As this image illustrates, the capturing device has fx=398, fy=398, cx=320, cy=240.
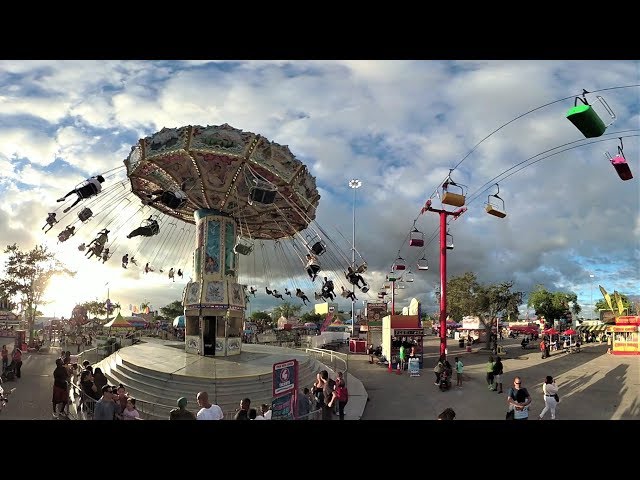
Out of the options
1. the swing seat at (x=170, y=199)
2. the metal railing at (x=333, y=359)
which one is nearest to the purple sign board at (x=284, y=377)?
the swing seat at (x=170, y=199)

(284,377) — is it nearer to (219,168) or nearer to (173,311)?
(219,168)

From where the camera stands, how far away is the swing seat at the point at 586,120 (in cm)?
655

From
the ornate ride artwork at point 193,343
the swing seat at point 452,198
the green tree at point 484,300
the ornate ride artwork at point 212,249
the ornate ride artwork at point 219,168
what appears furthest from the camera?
the green tree at point 484,300

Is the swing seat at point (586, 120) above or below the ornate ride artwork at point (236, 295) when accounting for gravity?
above

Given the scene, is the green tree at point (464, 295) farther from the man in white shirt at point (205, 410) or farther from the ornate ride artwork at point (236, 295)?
the man in white shirt at point (205, 410)

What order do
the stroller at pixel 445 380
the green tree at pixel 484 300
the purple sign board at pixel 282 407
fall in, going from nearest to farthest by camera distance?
the purple sign board at pixel 282 407, the stroller at pixel 445 380, the green tree at pixel 484 300

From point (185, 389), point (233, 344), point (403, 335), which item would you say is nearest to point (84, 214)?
point (185, 389)

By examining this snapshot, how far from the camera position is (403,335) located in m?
22.2

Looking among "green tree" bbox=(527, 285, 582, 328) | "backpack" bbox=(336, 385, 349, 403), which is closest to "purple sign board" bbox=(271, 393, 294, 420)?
"backpack" bbox=(336, 385, 349, 403)

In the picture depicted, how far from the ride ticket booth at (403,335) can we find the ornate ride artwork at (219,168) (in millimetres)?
7763
